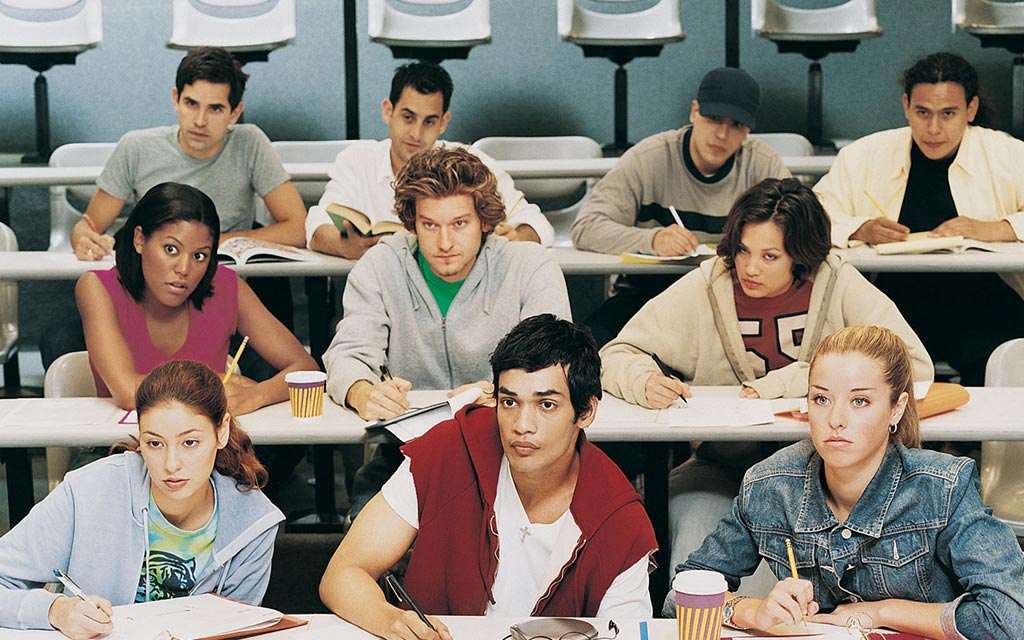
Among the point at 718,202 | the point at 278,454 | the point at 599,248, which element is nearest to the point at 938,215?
the point at 718,202

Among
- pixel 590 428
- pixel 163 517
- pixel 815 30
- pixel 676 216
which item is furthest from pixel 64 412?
pixel 815 30

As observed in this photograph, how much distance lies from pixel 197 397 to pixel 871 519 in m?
1.16

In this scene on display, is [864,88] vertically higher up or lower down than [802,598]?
higher up

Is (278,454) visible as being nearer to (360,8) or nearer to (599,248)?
(599,248)

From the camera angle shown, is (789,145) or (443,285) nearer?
(443,285)

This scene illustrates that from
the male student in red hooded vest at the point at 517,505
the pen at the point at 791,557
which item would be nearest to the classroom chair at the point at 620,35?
the male student in red hooded vest at the point at 517,505

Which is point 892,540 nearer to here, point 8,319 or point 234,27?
point 8,319

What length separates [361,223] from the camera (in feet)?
12.6

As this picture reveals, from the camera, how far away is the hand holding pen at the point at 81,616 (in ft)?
6.25

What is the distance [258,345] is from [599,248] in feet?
3.86

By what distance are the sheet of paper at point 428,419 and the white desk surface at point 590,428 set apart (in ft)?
0.30

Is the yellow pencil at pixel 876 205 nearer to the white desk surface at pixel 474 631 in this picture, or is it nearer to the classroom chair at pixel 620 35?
the classroom chair at pixel 620 35

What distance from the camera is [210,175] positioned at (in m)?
4.25

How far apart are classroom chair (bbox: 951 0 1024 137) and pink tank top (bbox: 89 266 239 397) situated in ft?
11.3
